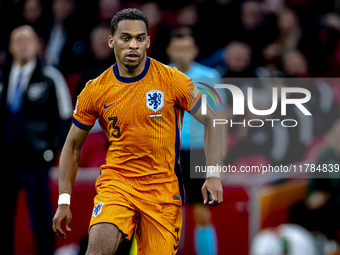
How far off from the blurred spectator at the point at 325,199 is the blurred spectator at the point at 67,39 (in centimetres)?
321

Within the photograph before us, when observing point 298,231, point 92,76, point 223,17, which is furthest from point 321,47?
point 92,76

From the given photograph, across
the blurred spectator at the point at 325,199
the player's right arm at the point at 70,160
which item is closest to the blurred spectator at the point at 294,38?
the blurred spectator at the point at 325,199

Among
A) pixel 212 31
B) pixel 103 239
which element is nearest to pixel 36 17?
pixel 212 31

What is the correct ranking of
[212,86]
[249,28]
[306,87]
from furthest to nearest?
[249,28] < [306,87] < [212,86]

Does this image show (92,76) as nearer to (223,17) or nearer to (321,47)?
(223,17)

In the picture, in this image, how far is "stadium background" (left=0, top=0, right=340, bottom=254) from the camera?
5.44 meters

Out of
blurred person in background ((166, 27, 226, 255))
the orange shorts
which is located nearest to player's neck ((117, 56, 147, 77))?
the orange shorts

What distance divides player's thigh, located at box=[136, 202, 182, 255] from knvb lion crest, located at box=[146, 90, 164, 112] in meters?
0.69

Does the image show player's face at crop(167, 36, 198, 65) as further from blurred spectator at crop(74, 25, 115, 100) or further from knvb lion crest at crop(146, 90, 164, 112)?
knvb lion crest at crop(146, 90, 164, 112)

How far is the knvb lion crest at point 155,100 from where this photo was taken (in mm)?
3367

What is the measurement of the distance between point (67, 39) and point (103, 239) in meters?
4.06

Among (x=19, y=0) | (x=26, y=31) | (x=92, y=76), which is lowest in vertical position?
(x=92, y=76)

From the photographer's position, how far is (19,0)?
6734mm

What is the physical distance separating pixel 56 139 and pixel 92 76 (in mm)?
906
